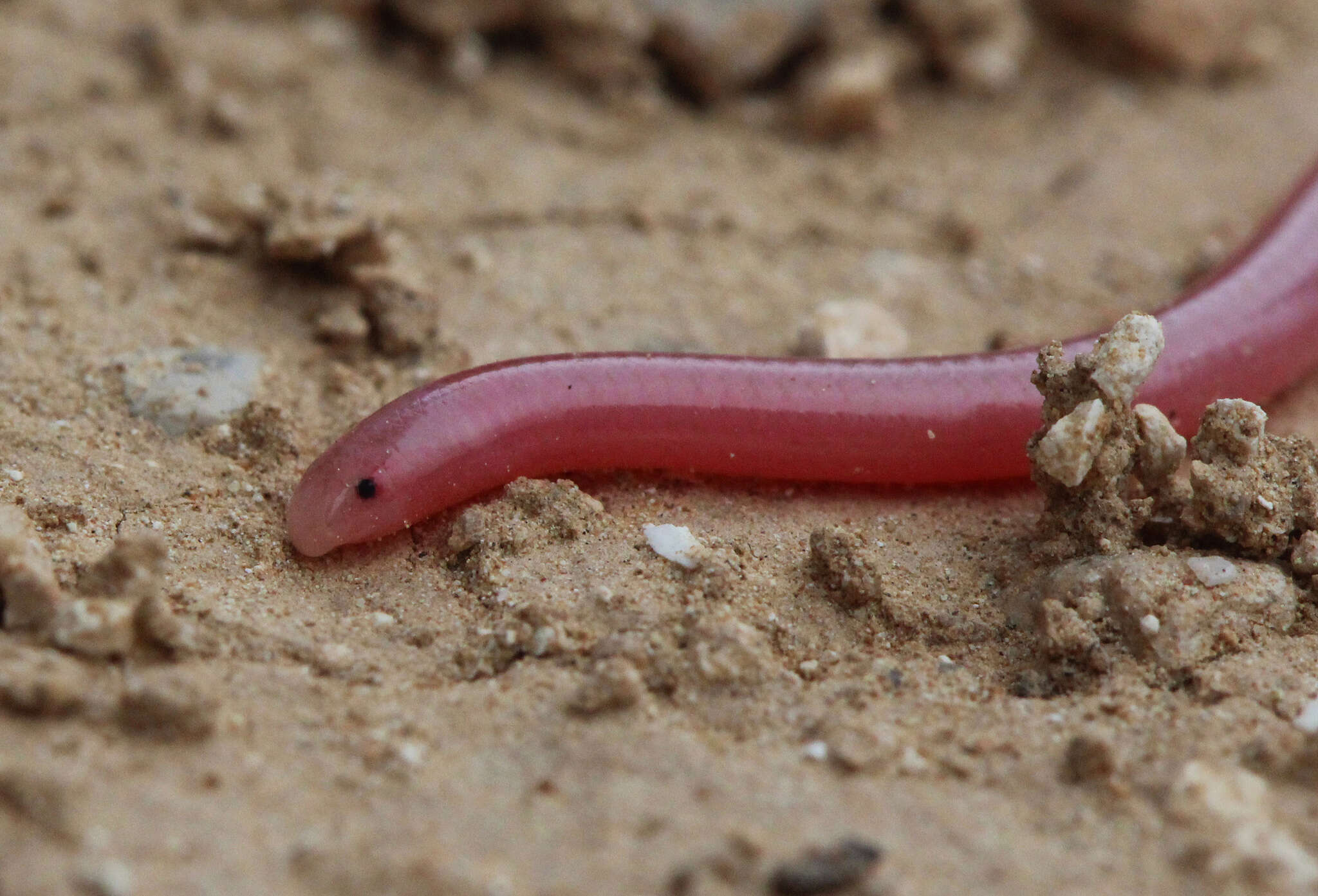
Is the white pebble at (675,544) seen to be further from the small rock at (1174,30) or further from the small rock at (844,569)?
the small rock at (1174,30)

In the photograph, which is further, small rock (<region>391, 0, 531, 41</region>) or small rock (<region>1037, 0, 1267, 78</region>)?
small rock (<region>1037, 0, 1267, 78</region>)

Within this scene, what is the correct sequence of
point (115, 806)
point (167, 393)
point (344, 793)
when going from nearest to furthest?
1. point (115, 806)
2. point (344, 793)
3. point (167, 393)

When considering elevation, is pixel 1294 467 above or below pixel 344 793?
above

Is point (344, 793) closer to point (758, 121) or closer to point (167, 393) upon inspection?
point (167, 393)

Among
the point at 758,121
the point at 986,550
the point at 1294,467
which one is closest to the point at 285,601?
the point at 986,550

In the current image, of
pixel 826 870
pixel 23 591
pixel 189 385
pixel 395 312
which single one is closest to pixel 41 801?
pixel 23 591

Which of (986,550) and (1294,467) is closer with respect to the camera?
(1294,467)

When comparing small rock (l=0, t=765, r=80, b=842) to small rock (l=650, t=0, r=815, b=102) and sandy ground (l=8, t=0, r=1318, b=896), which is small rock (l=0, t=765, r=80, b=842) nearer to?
sandy ground (l=8, t=0, r=1318, b=896)

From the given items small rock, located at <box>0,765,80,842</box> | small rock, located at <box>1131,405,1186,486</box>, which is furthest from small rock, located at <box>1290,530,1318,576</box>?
small rock, located at <box>0,765,80,842</box>
